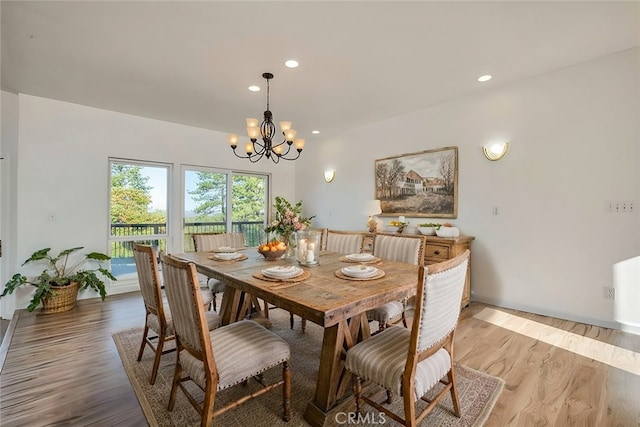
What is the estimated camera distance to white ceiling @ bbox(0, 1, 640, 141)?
6.81ft

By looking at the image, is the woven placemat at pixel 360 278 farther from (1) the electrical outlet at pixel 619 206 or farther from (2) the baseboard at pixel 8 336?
(2) the baseboard at pixel 8 336

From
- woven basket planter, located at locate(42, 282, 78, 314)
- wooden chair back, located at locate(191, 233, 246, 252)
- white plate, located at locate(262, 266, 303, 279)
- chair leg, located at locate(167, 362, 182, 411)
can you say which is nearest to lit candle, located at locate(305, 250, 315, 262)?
white plate, located at locate(262, 266, 303, 279)

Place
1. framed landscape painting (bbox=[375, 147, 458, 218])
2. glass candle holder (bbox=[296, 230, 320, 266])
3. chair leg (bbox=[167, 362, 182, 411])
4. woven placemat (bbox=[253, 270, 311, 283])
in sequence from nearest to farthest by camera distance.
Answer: chair leg (bbox=[167, 362, 182, 411]) < woven placemat (bbox=[253, 270, 311, 283]) < glass candle holder (bbox=[296, 230, 320, 266]) < framed landscape painting (bbox=[375, 147, 458, 218])

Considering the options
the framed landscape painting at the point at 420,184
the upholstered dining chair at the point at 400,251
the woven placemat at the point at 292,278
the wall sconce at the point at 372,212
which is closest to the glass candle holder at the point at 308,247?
the woven placemat at the point at 292,278

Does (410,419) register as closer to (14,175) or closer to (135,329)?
(135,329)

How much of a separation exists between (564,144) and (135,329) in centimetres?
482

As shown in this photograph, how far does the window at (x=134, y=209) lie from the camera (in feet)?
14.0

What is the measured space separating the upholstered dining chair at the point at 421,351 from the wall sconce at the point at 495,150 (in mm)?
2505

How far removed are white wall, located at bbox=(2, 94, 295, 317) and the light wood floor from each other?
103 centimetres

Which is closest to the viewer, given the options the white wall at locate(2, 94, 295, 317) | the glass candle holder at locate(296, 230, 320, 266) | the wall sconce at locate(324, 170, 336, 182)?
the glass candle holder at locate(296, 230, 320, 266)

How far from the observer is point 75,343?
2.64m

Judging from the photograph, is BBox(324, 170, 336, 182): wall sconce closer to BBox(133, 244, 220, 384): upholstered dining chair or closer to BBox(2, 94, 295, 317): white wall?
BBox(2, 94, 295, 317): white wall

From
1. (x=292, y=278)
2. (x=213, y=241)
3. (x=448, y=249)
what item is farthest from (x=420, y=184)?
(x=292, y=278)

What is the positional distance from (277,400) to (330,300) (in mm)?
924
